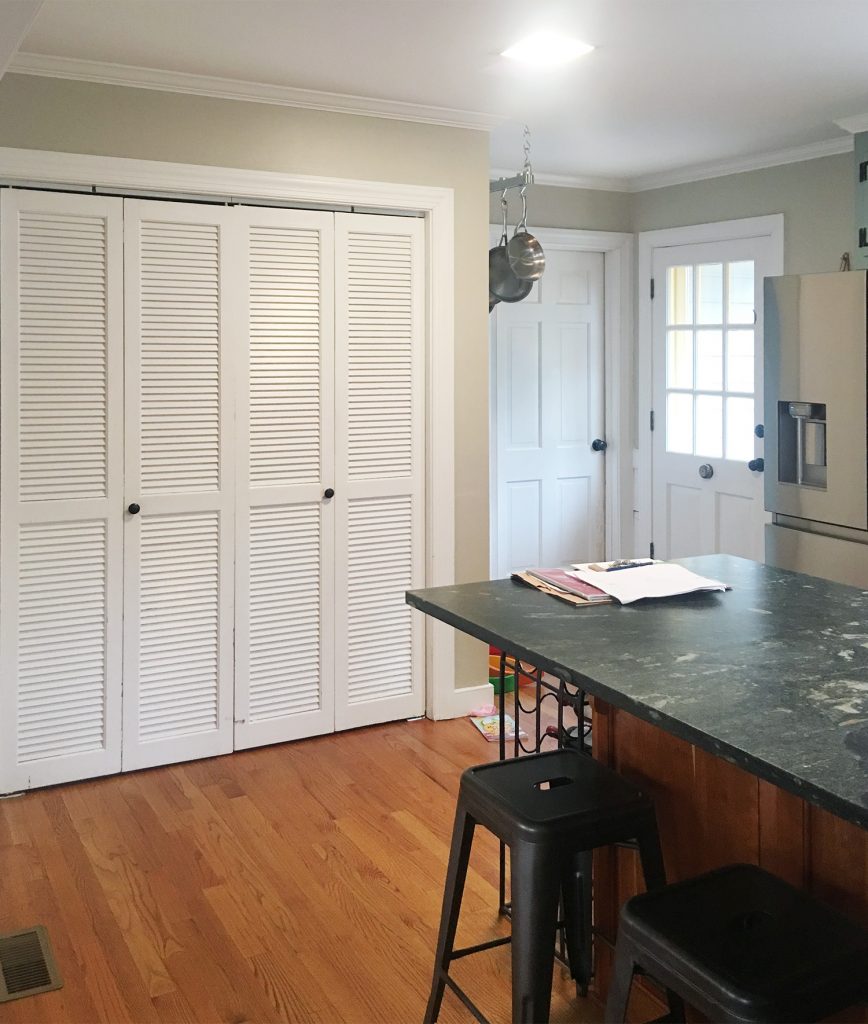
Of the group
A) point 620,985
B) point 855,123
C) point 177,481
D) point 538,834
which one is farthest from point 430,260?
point 620,985

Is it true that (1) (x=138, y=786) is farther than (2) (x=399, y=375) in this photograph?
No

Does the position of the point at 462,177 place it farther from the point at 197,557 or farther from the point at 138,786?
the point at 138,786

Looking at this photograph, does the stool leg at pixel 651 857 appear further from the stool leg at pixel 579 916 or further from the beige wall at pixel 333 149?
the beige wall at pixel 333 149

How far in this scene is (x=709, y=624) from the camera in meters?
2.12

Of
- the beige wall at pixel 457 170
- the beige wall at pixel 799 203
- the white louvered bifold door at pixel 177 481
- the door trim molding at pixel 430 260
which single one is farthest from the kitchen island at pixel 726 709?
the beige wall at pixel 799 203

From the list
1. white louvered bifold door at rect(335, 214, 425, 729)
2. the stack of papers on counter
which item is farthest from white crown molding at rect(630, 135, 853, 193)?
the stack of papers on counter

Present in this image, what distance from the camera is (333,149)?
3.82m

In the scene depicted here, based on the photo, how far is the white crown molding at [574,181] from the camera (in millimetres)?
5105

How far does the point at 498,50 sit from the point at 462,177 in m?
0.90

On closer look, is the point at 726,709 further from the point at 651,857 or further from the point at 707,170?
the point at 707,170

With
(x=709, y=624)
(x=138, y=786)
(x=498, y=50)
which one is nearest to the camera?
(x=709, y=624)

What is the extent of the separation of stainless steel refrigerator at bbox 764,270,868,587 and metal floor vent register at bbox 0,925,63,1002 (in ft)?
9.42

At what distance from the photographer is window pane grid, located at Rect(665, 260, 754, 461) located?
16.4ft

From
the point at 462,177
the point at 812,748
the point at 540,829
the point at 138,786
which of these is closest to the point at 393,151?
the point at 462,177
